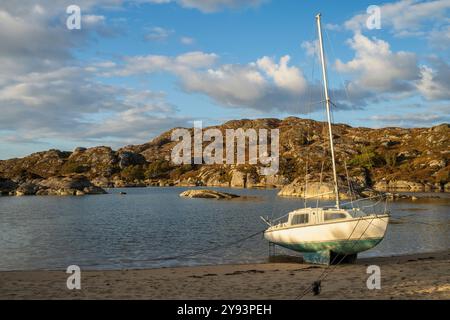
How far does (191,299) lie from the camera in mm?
20844

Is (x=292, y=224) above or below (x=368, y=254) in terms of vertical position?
above

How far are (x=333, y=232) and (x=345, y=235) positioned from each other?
2.80 feet

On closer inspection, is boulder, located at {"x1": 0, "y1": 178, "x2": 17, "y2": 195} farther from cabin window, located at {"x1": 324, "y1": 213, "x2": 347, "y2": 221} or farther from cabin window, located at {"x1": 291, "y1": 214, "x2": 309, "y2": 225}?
cabin window, located at {"x1": 324, "y1": 213, "x2": 347, "y2": 221}

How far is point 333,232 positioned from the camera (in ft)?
103

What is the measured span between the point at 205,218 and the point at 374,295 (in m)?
53.3

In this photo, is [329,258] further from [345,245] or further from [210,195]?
[210,195]

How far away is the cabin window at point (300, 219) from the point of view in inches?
1325

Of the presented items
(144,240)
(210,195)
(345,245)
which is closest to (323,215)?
(345,245)

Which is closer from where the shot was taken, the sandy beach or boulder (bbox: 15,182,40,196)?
the sandy beach

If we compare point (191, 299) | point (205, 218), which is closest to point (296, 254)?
point (191, 299)

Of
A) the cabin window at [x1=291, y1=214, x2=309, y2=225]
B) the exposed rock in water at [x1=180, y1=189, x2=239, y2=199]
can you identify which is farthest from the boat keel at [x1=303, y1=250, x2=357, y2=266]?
the exposed rock in water at [x1=180, y1=189, x2=239, y2=199]

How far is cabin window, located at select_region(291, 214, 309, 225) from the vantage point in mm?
33656
